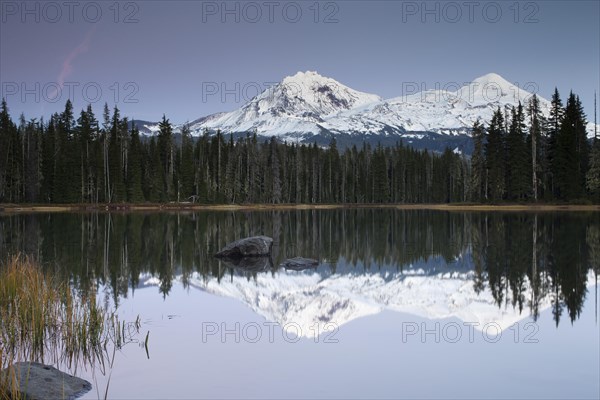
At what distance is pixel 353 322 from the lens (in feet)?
44.9

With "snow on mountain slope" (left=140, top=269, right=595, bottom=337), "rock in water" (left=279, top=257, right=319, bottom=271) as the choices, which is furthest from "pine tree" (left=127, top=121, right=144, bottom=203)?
"snow on mountain slope" (left=140, top=269, right=595, bottom=337)

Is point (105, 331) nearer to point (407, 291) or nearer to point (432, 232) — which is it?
point (407, 291)

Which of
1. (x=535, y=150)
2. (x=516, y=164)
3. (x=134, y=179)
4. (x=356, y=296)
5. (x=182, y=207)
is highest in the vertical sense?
(x=535, y=150)

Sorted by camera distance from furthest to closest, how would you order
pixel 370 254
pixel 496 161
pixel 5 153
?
pixel 5 153 < pixel 496 161 < pixel 370 254

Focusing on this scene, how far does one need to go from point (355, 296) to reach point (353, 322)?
→ 3850mm

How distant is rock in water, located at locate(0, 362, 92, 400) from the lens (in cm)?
794

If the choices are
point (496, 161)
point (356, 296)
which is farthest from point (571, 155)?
point (356, 296)

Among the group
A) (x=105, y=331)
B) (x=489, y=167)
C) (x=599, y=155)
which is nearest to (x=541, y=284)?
(x=105, y=331)

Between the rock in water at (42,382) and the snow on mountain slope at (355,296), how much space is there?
4999 mm

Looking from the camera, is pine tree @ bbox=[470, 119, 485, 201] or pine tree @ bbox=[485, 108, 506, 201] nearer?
pine tree @ bbox=[485, 108, 506, 201]

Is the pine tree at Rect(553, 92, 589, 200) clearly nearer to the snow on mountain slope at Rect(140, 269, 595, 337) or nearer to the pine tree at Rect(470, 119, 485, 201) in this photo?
the pine tree at Rect(470, 119, 485, 201)

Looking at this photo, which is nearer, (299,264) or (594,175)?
(299,264)

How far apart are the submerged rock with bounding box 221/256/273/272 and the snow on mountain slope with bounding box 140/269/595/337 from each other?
146cm

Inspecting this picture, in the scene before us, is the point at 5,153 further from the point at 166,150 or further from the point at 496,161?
the point at 496,161
